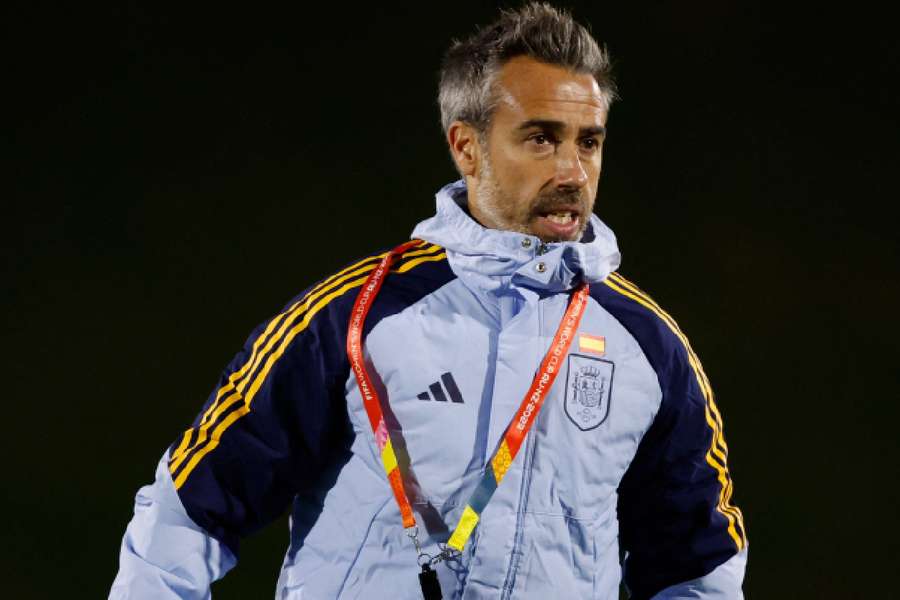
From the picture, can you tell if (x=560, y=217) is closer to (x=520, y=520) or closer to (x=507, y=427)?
(x=507, y=427)

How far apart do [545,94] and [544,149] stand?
0.25 ft

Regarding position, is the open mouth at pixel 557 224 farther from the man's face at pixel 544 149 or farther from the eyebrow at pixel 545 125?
the eyebrow at pixel 545 125

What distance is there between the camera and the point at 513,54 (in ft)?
5.73

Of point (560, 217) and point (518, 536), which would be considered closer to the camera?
point (518, 536)

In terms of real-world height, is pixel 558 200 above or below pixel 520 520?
above

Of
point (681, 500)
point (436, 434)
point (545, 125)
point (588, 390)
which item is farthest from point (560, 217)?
point (681, 500)

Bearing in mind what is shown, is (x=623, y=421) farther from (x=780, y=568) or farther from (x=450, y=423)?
(x=780, y=568)

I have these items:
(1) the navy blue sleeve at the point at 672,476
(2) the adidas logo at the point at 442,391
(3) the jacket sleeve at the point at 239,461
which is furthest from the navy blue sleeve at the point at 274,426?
(1) the navy blue sleeve at the point at 672,476

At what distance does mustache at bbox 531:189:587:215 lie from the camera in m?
1.70

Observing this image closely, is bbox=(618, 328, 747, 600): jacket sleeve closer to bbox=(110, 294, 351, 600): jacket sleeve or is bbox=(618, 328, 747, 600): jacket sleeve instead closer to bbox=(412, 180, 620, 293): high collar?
bbox=(412, 180, 620, 293): high collar

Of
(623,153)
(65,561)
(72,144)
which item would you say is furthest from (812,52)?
(65,561)

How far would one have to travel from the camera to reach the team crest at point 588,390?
1.68 meters

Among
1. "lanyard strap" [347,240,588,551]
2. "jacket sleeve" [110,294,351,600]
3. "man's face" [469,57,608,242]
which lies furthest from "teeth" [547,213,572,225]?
"jacket sleeve" [110,294,351,600]

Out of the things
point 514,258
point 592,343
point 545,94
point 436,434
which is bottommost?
point 436,434
